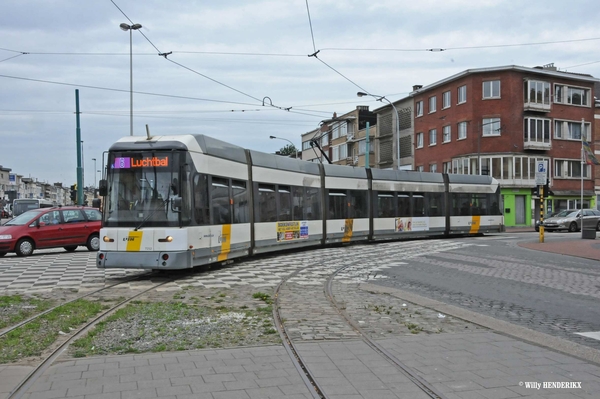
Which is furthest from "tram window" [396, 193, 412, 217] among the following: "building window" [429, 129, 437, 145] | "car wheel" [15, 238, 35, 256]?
"building window" [429, 129, 437, 145]

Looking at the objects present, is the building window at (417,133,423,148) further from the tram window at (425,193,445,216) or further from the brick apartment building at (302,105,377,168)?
the tram window at (425,193,445,216)

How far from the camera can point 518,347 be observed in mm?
6340

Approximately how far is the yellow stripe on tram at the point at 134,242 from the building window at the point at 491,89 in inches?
1597

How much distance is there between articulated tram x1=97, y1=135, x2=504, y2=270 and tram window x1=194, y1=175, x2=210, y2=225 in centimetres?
2

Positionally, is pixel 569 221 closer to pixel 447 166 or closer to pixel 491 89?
pixel 491 89

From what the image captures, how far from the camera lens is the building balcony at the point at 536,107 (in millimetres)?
47406

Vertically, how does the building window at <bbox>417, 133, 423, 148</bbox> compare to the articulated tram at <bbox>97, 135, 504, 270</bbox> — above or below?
above

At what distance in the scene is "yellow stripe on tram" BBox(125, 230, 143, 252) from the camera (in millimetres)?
12516

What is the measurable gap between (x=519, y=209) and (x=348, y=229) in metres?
29.5

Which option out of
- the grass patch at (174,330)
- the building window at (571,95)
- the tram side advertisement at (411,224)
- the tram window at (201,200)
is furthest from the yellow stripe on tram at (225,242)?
the building window at (571,95)

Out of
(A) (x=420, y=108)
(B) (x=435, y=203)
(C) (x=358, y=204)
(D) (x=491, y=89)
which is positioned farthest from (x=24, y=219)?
(A) (x=420, y=108)

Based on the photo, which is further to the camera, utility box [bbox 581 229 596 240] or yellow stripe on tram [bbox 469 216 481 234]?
yellow stripe on tram [bbox 469 216 481 234]

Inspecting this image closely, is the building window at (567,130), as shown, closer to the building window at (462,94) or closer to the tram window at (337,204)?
the building window at (462,94)

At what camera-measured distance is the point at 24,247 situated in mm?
19875
